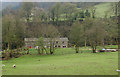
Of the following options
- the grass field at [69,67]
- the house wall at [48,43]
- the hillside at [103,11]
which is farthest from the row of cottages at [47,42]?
the hillside at [103,11]

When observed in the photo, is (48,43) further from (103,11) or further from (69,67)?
(103,11)

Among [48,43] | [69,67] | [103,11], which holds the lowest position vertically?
[69,67]

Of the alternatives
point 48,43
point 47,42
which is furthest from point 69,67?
point 48,43

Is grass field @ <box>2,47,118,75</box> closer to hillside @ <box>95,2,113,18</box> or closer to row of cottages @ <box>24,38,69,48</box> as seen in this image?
row of cottages @ <box>24,38,69,48</box>

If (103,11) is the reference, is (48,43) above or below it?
below

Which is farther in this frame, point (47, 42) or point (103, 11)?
point (103, 11)

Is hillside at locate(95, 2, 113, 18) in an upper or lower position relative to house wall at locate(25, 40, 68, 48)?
upper

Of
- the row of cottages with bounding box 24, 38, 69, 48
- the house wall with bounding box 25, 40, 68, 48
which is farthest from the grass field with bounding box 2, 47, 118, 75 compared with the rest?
the row of cottages with bounding box 24, 38, 69, 48

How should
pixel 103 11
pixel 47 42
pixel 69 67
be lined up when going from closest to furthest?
pixel 69 67, pixel 47 42, pixel 103 11

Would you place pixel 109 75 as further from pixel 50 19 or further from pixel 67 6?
pixel 67 6

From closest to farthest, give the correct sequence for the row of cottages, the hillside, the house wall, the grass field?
the grass field
the house wall
the row of cottages
the hillside

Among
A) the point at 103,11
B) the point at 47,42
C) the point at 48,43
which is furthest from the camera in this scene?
the point at 103,11

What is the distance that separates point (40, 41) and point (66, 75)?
27817 mm

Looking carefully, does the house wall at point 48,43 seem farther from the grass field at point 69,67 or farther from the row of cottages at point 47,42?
the grass field at point 69,67
